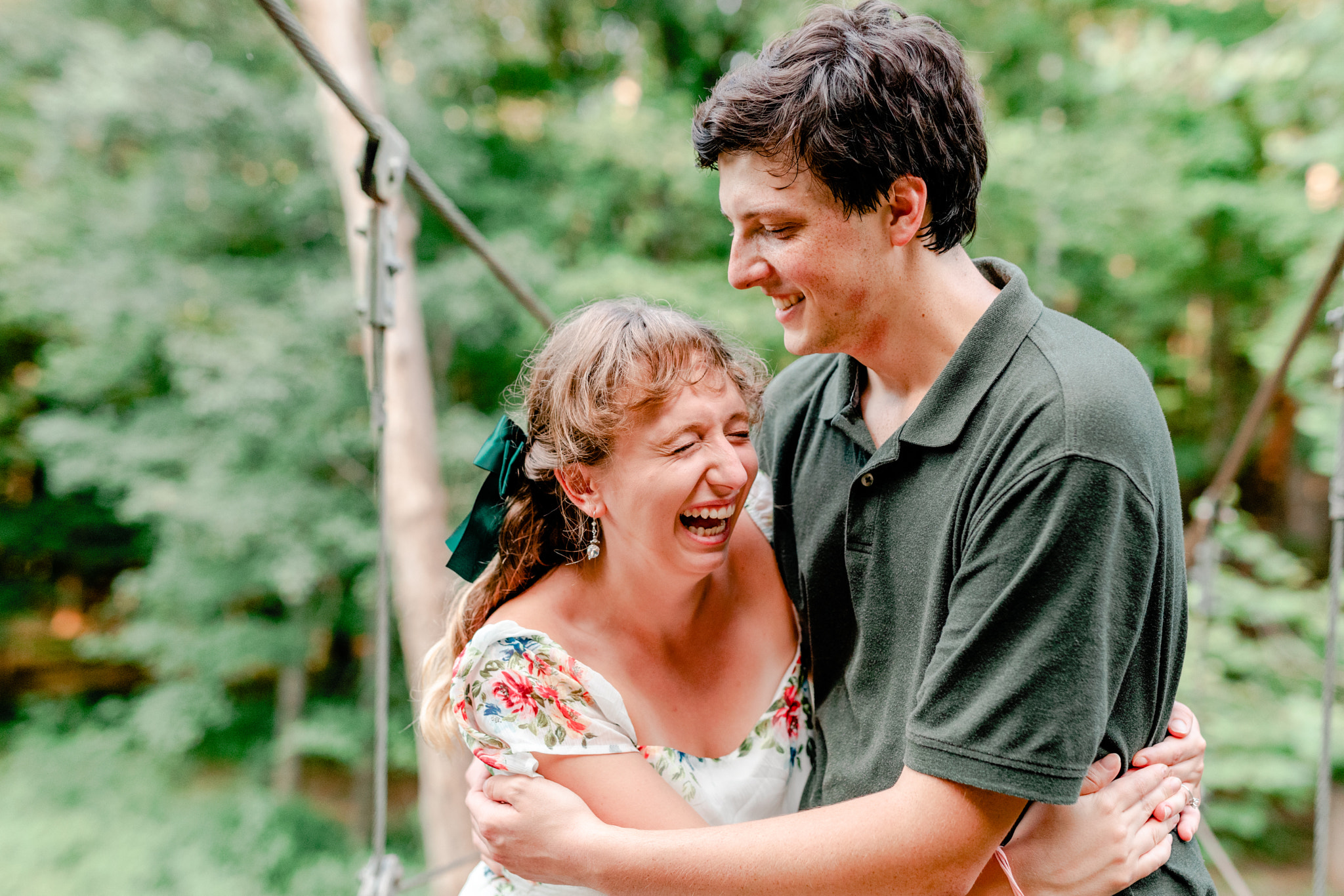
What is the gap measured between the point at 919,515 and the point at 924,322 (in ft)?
0.76

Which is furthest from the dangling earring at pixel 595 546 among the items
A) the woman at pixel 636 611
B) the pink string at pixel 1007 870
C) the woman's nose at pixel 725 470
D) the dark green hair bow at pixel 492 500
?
the pink string at pixel 1007 870

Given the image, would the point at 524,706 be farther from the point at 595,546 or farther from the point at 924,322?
the point at 924,322

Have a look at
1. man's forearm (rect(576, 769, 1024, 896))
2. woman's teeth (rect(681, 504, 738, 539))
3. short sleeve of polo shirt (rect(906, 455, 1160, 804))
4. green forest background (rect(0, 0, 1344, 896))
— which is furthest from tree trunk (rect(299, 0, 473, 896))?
short sleeve of polo shirt (rect(906, 455, 1160, 804))

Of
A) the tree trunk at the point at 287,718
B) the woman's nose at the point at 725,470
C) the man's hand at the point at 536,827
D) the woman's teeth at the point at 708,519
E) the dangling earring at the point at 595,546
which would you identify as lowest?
the tree trunk at the point at 287,718

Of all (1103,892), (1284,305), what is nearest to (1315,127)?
(1284,305)

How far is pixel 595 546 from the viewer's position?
4.16ft

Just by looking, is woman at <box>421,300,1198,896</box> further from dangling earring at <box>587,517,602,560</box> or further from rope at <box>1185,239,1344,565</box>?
rope at <box>1185,239,1344,565</box>

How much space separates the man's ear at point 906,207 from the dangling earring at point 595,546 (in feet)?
1.81

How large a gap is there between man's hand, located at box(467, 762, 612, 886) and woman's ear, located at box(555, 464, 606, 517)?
35cm

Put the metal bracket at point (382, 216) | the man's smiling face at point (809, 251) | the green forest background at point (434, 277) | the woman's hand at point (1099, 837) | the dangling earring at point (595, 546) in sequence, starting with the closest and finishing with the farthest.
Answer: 1. the woman's hand at point (1099, 837)
2. the man's smiling face at point (809, 251)
3. the dangling earring at point (595, 546)
4. the metal bracket at point (382, 216)
5. the green forest background at point (434, 277)

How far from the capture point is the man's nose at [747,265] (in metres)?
1.08

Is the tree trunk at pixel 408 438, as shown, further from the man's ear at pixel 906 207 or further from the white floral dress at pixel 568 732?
the man's ear at pixel 906 207

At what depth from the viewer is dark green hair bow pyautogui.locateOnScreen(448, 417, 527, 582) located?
4.24 feet

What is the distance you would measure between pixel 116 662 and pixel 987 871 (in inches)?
379
